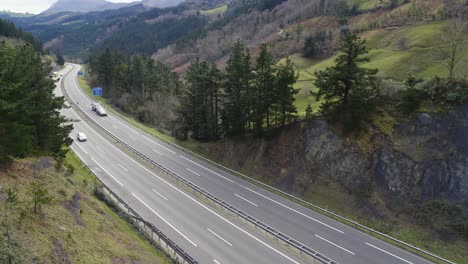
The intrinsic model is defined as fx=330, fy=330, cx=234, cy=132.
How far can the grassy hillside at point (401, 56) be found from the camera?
5418 centimetres

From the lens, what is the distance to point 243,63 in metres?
43.2

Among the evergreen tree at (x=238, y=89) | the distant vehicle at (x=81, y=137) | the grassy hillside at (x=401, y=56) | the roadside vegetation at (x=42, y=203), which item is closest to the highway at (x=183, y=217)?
the roadside vegetation at (x=42, y=203)

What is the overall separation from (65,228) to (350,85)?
2926 centimetres

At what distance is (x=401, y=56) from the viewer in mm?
62531

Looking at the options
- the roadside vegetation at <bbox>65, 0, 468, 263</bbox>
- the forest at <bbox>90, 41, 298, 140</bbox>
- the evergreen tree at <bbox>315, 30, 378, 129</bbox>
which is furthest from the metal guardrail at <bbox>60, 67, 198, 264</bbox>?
Result: the evergreen tree at <bbox>315, 30, 378, 129</bbox>

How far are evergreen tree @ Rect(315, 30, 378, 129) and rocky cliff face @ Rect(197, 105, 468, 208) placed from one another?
225cm

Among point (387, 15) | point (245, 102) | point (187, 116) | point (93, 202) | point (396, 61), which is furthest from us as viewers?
point (387, 15)

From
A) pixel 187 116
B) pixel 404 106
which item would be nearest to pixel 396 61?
pixel 404 106

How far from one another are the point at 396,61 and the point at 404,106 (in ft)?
102

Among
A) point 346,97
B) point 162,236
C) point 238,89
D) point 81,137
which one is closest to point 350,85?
point 346,97

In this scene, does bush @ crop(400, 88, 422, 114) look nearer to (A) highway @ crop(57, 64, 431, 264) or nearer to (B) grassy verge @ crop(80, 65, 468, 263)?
(B) grassy verge @ crop(80, 65, 468, 263)

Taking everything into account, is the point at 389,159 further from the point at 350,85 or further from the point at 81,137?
the point at 81,137

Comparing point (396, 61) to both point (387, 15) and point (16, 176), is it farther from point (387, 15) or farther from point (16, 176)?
point (16, 176)

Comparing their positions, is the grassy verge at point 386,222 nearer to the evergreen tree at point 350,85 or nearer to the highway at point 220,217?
the highway at point 220,217
